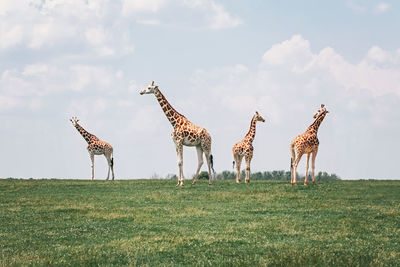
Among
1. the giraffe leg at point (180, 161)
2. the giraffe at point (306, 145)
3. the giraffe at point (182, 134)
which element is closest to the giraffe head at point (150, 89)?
the giraffe at point (182, 134)

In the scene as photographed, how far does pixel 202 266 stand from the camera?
10680 mm

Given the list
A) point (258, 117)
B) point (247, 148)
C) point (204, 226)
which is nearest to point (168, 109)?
point (247, 148)

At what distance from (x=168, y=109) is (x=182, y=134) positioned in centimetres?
186

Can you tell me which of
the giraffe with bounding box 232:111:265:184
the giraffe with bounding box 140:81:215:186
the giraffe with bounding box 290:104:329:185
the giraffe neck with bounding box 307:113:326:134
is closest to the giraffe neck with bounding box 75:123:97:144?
the giraffe with bounding box 140:81:215:186

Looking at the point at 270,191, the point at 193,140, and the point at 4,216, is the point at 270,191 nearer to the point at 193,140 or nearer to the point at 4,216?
the point at 193,140

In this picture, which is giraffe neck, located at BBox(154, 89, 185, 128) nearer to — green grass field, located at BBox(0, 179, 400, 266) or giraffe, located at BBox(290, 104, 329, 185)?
green grass field, located at BBox(0, 179, 400, 266)

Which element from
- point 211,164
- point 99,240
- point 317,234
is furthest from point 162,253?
point 211,164

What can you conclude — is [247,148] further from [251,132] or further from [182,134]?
[182,134]

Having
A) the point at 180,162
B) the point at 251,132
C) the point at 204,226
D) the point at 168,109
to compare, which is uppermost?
the point at 168,109

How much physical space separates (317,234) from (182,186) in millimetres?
12240

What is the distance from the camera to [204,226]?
592 inches

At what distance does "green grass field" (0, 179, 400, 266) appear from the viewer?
1161 centimetres

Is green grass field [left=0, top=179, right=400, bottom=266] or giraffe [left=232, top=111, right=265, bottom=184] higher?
giraffe [left=232, top=111, right=265, bottom=184]

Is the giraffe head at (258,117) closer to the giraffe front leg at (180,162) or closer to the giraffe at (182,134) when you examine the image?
the giraffe at (182,134)
